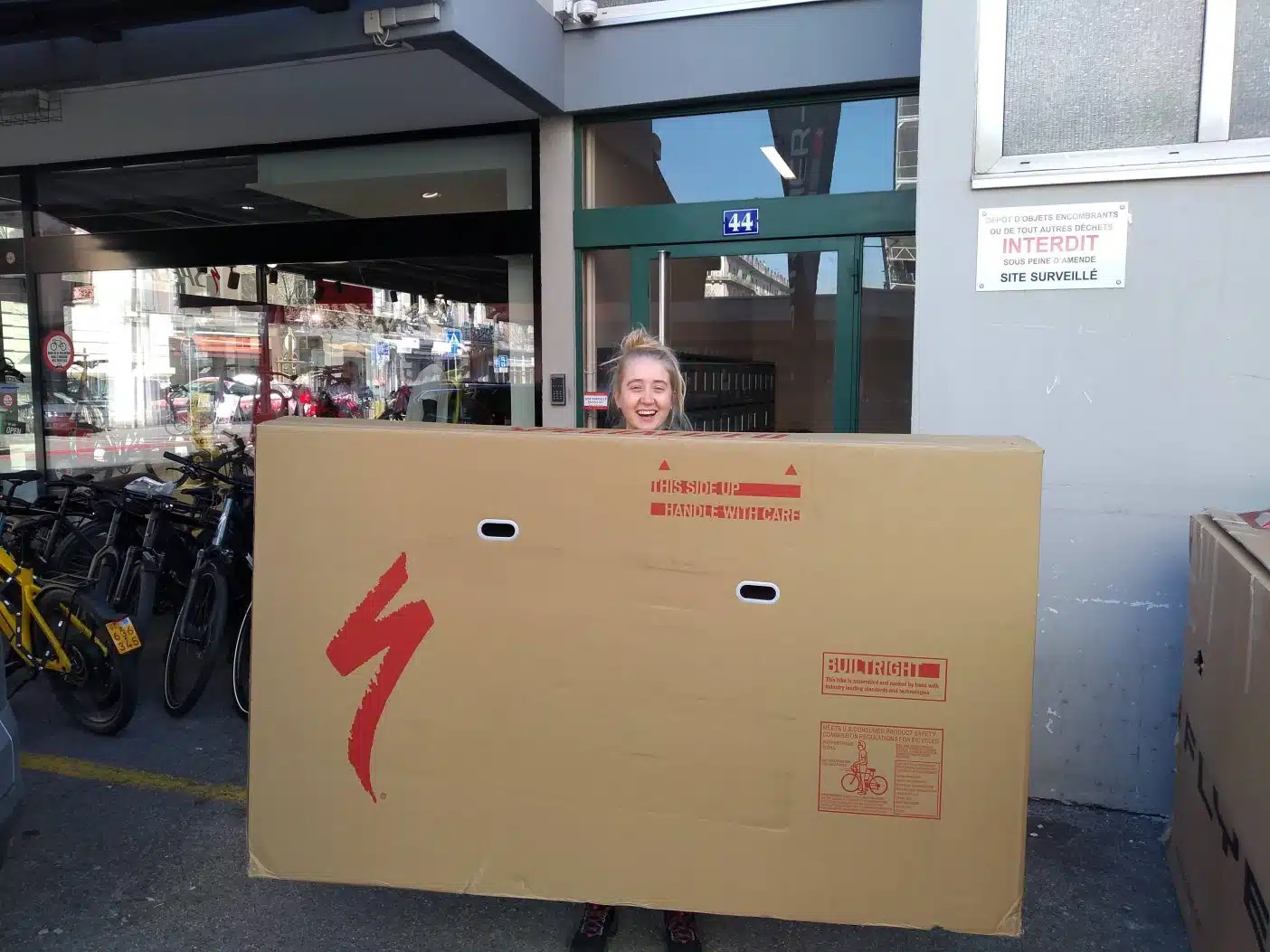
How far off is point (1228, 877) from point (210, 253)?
6559mm

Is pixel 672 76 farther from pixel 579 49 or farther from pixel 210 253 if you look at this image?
pixel 210 253

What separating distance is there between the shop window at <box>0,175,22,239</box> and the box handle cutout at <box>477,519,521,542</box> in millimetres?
7022

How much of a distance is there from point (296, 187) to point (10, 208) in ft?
9.29

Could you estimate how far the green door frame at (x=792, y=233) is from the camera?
4.79m

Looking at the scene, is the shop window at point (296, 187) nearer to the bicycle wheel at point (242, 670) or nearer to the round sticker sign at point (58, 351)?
the round sticker sign at point (58, 351)

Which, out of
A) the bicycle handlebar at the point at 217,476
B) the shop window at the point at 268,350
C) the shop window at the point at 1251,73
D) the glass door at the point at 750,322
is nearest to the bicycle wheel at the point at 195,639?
the bicycle handlebar at the point at 217,476

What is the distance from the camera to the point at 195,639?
167 inches

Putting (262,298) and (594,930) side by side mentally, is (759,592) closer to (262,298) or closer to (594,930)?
(594,930)

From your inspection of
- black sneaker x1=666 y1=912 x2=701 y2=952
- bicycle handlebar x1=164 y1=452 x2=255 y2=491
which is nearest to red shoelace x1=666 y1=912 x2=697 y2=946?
black sneaker x1=666 y1=912 x2=701 y2=952

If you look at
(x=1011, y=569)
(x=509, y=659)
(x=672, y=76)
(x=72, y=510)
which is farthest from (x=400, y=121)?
(x=1011, y=569)

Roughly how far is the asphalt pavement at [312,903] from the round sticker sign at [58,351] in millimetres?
4955

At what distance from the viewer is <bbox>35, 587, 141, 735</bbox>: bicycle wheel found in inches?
157

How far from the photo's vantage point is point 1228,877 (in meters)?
2.06

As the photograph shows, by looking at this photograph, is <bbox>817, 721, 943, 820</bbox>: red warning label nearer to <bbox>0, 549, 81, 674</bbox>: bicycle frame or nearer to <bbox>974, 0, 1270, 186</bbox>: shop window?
<bbox>974, 0, 1270, 186</bbox>: shop window
